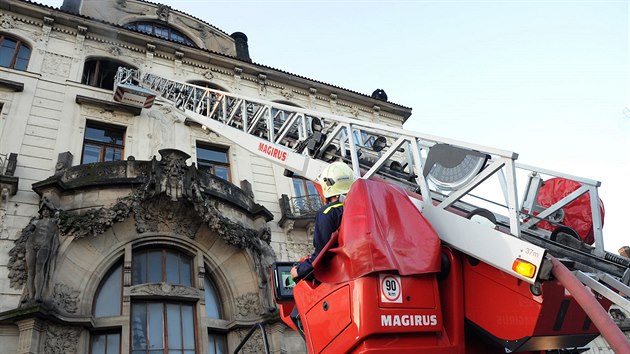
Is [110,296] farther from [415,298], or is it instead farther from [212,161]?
[415,298]

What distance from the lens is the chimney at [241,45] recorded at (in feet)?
63.1

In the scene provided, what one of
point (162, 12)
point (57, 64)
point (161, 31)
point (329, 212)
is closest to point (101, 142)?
point (57, 64)

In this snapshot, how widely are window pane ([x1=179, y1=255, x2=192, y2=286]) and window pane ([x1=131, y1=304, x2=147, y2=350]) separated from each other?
1.08m

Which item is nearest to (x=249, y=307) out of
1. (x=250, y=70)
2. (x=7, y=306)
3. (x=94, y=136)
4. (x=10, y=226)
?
(x=7, y=306)

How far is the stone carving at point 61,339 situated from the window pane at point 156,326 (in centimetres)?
140

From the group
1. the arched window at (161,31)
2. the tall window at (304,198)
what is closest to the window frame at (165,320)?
the tall window at (304,198)

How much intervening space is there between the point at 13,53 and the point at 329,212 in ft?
44.9

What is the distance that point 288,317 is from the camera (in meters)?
5.55

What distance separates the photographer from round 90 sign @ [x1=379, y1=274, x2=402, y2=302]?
3.21 metres

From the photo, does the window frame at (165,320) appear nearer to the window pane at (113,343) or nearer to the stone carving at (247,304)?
the window pane at (113,343)

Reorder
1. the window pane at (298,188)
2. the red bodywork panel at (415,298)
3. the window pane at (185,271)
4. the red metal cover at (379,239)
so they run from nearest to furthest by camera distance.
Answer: the red bodywork panel at (415,298) → the red metal cover at (379,239) → the window pane at (185,271) → the window pane at (298,188)

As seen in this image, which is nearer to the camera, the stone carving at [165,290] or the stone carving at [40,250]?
the stone carving at [40,250]

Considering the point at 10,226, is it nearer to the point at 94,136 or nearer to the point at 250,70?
the point at 94,136

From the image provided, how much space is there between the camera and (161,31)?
1839cm
